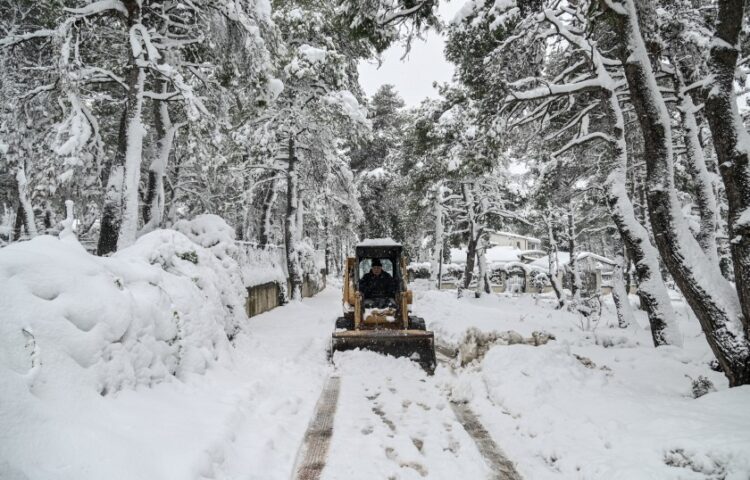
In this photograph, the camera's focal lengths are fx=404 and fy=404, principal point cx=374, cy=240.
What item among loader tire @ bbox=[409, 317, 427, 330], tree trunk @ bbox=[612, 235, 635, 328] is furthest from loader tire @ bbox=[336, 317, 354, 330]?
tree trunk @ bbox=[612, 235, 635, 328]

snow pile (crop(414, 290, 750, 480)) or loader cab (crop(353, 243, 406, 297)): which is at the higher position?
loader cab (crop(353, 243, 406, 297))

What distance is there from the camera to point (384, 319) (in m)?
9.20

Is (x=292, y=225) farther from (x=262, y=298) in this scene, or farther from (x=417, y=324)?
(x=417, y=324)

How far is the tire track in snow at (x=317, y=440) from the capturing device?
12.7ft

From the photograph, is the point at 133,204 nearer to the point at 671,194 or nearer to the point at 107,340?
the point at 107,340

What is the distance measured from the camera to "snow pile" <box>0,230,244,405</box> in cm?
311

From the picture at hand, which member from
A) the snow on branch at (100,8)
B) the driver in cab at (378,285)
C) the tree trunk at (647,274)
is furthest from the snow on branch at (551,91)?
the snow on branch at (100,8)

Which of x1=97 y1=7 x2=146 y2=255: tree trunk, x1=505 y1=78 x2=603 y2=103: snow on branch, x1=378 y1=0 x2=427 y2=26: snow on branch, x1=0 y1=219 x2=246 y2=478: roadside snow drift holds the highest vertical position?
x1=378 y1=0 x2=427 y2=26: snow on branch

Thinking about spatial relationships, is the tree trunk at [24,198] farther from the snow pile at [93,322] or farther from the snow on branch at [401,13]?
the snow on branch at [401,13]

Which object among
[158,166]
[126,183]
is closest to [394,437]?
[126,183]

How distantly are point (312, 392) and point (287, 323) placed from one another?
649 centimetres

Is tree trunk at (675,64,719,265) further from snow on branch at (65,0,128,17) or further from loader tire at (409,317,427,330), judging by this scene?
snow on branch at (65,0,128,17)

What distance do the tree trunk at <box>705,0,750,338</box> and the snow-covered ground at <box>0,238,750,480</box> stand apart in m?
1.39

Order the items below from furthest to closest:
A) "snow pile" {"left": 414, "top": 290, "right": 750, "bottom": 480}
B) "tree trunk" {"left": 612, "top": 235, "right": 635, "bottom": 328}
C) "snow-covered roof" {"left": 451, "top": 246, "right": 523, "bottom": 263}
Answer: "snow-covered roof" {"left": 451, "top": 246, "right": 523, "bottom": 263} → "tree trunk" {"left": 612, "top": 235, "right": 635, "bottom": 328} → "snow pile" {"left": 414, "top": 290, "right": 750, "bottom": 480}
